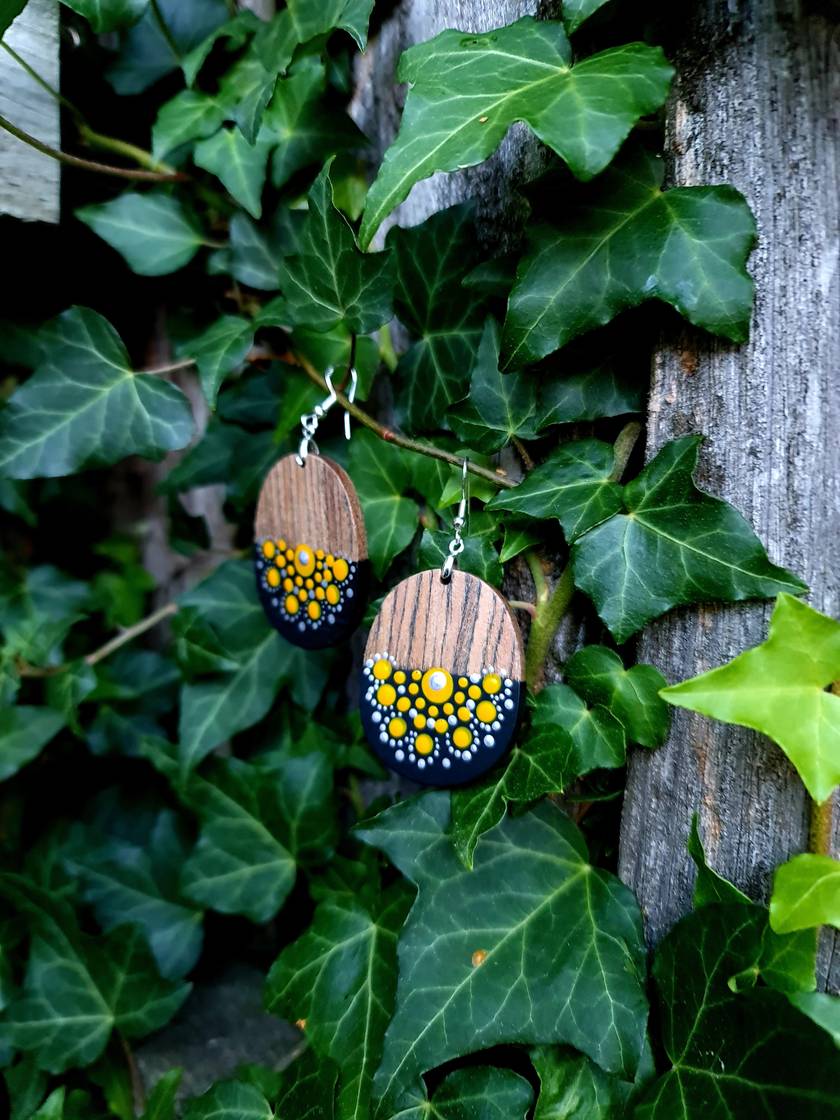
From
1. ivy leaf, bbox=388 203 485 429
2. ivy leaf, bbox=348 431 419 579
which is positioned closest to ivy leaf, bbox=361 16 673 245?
ivy leaf, bbox=388 203 485 429

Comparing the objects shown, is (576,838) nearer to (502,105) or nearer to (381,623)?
(381,623)

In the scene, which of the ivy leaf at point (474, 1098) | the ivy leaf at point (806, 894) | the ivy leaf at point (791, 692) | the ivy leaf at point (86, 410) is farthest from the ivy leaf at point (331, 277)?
the ivy leaf at point (474, 1098)

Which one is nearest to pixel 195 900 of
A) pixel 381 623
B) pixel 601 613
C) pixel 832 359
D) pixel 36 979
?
pixel 36 979

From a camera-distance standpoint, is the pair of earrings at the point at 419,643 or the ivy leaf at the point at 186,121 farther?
the ivy leaf at the point at 186,121

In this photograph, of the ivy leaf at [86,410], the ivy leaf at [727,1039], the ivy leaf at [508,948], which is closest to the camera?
the ivy leaf at [727,1039]

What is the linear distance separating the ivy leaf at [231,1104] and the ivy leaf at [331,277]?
0.72m

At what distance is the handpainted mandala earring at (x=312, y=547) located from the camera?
80cm

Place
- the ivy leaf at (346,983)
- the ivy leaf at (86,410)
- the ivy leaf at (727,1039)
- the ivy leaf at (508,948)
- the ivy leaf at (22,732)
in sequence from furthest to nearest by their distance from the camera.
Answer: the ivy leaf at (22,732) → the ivy leaf at (86,410) → the ivy leaf at (346,983) → the ivy leaf at (508,948) → the ivy leaf at (727,1039)

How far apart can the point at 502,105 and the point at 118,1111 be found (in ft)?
3.64

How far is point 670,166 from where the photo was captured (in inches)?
26.0

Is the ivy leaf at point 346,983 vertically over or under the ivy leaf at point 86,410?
under

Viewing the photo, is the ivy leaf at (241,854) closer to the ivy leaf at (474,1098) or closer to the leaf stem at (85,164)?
the ivy leaf at (474,1098)

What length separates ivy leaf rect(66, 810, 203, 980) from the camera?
1069 mm

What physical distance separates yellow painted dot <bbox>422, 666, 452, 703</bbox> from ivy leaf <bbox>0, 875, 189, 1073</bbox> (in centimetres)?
57
